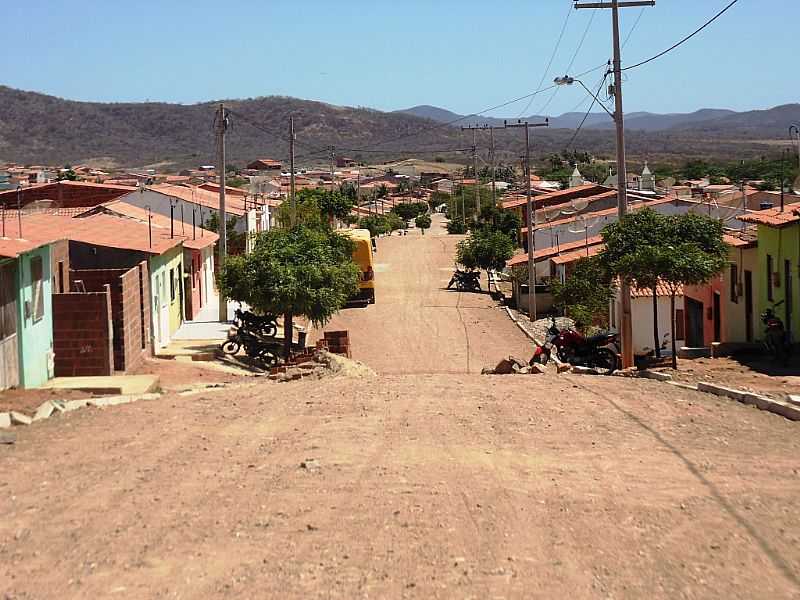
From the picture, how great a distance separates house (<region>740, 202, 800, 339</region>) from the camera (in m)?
21.2

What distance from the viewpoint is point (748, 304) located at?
25703 mm

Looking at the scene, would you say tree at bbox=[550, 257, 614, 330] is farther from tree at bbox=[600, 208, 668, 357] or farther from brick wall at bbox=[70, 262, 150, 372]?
Answer: brick wall at bbox=[70, 262, 150, 372]

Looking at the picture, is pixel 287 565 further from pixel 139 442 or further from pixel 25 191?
pixel 25 191

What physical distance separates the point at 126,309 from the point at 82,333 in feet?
5.79

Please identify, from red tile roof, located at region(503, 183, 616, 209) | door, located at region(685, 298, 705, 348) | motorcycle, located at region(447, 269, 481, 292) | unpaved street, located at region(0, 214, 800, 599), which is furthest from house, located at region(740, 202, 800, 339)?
red tile roof, located at region(503, 183, 616, 209)

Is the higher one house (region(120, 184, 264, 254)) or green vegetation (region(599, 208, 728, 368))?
house (region(120, 184, 264, 254))

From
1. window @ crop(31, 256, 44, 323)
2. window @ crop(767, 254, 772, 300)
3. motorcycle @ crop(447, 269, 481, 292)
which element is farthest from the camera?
motorcycle @ crop(447, 269, 481, 292)

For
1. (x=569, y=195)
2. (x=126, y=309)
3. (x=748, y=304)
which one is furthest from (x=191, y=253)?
(x=569, y=195)

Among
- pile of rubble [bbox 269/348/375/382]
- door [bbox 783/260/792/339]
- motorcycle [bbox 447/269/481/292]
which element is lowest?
motorcycle [bbox 447/269/481/292]

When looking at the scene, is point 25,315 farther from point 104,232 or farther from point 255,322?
point 104,232

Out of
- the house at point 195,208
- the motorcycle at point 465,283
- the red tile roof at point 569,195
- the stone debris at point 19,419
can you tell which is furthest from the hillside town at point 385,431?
the red tile roof at point 569,195

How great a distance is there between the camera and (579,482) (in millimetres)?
9328

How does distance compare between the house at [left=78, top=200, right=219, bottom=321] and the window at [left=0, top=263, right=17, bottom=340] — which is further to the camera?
the house at [left=78, top=200, right=219, bottom=321]

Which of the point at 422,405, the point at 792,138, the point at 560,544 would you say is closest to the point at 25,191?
the point at 792,138
